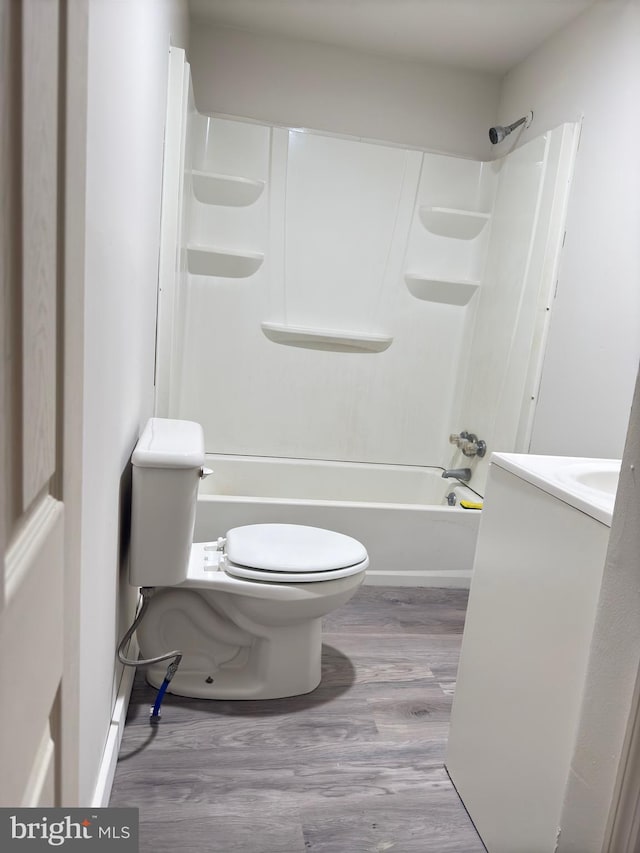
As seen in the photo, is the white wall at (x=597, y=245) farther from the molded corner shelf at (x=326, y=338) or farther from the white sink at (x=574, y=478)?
the molded corner shelf at (x=326, y=338)

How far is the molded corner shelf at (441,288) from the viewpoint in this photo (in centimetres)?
334

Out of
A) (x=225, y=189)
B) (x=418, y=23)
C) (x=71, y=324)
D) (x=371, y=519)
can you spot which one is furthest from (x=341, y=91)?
(x=71, y=324)

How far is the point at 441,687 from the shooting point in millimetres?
2100

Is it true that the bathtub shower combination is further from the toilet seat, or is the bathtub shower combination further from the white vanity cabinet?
the white vanity cabinet

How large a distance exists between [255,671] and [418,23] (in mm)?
2742

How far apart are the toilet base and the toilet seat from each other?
8.4 inches

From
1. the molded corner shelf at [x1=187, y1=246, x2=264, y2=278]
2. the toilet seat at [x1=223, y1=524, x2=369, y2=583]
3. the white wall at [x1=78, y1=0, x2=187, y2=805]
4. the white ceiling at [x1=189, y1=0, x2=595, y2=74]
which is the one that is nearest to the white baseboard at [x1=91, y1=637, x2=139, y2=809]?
the white wall at [x1=78, y1=0, x2=187, y2=805]

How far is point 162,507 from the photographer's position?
1.67m

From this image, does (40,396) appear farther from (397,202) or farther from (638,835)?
(397,202)

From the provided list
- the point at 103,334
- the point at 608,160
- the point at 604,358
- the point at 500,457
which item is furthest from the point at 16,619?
the point at 608,160

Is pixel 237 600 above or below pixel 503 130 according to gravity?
below

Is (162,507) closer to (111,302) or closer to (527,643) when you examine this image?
(111,302)

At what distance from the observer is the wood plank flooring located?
1.46m

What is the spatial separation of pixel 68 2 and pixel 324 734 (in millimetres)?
1794
